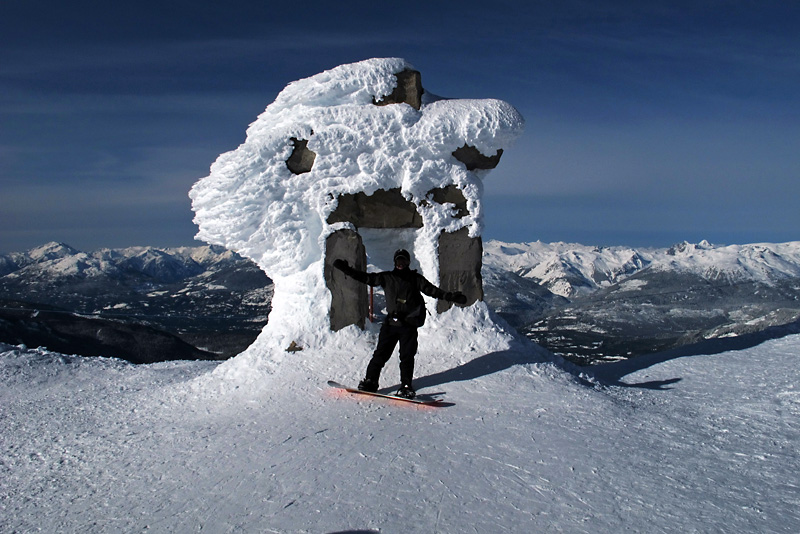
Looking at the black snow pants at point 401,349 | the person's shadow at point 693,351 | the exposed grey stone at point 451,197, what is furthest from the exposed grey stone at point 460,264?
the black snow pants at point 401,349

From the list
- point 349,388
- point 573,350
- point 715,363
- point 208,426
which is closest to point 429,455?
point 349,388

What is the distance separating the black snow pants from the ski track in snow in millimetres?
477

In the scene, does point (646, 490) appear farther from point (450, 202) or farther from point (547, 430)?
point (450, 202)

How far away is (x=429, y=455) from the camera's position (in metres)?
6.66

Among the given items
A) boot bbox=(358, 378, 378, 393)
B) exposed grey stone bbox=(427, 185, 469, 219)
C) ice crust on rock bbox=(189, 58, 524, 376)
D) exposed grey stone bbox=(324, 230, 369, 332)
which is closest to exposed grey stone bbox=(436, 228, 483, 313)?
ice crust on rock bbox=(189, 58, 524, 376)

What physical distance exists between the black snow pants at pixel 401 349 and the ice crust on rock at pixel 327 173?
2596mm

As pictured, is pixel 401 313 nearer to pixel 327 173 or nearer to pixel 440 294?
pixel 440 294

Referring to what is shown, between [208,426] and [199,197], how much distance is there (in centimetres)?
523

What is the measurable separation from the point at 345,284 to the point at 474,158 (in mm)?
3618

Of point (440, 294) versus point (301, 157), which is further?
point (301, 157)

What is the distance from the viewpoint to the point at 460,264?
469 inches

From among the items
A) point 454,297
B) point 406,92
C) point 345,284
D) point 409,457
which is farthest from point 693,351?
point 409,457

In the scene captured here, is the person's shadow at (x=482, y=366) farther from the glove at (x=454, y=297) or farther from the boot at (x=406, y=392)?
the glove at (x=454, y=297)

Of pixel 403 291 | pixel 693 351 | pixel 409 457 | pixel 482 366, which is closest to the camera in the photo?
pixel 409 457
